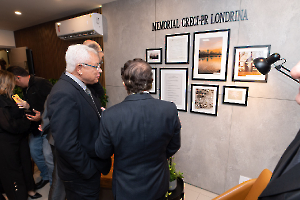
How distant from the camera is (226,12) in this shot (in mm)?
1965

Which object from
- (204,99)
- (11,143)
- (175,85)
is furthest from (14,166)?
(204,99)

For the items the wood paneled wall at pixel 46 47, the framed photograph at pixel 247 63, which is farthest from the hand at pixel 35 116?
the framed photograph at pixel 247 63

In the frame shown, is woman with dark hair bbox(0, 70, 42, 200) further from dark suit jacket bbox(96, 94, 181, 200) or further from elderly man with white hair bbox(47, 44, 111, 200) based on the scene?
dark suit jacket bbox(96, 94, 181, 200)

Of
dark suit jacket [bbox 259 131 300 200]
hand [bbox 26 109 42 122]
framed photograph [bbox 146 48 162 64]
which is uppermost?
framed photograph [bbox 146 48 162 64]

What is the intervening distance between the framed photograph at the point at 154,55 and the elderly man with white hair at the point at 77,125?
1.35 m

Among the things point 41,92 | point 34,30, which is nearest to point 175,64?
point 41,92

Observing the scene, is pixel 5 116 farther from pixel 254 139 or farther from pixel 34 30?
pixel 34 30

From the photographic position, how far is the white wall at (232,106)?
5.78 feet

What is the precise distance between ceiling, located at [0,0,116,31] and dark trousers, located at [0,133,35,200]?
8.23ft

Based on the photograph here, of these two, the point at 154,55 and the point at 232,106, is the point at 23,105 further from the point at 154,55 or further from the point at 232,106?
the point at 232,106

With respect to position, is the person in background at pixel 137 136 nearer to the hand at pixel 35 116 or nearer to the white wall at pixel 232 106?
the white wall at pixel 232 106

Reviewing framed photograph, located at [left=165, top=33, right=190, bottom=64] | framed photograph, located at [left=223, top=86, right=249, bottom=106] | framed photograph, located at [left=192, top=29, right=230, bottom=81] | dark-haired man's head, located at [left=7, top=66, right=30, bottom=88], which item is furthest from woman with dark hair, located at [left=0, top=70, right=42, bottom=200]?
framed photograph, located at [left=223, top=86, right=249, bottom=106]

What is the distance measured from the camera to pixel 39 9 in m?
3.24

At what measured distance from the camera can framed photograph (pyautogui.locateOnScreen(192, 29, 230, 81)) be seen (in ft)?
6.72
